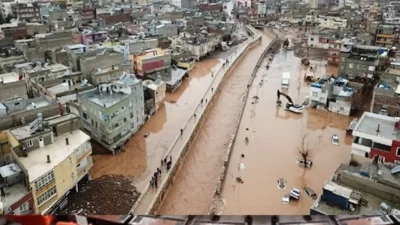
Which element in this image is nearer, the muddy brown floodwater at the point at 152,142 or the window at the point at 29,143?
the window at the point at 29,143

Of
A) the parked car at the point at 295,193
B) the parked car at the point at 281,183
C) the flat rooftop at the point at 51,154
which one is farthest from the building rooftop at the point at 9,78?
the parked car at the point at 295,193

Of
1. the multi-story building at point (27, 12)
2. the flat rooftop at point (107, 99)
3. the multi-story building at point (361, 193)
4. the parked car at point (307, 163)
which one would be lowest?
the parked car at point (307, 163)

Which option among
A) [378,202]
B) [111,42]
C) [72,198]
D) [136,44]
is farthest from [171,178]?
[111,42]

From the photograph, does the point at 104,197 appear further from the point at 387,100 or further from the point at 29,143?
the point at 387,100

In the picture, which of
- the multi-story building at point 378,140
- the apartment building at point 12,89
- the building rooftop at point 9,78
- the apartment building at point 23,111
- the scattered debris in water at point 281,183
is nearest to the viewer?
the multi-story building at point 378,140

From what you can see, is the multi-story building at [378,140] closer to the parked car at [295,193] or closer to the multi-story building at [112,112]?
the parked car at [295,193]

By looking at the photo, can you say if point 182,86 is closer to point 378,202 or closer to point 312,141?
point 312,141

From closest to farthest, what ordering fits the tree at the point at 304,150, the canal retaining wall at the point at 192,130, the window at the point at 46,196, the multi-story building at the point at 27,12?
the window at the point at 46,196
the canal retaining wall at the point at 192,130
the tree at the point at 304,150
the multi-story building at the point at 27,12
